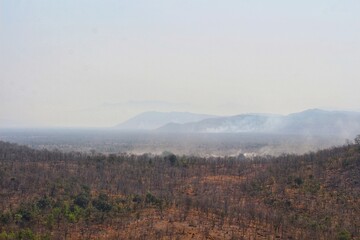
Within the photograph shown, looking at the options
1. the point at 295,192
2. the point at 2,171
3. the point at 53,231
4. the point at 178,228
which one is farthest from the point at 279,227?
the point at 2,171

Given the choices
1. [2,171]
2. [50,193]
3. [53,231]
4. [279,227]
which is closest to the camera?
[53,231]

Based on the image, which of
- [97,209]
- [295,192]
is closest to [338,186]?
[295,192]

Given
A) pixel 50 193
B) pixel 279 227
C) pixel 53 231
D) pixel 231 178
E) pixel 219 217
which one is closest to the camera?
pixel 53 231

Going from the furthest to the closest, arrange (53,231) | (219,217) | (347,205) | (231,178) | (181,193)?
(231,178)
(181,193)
(347,205)
(219,217)
(53,231)

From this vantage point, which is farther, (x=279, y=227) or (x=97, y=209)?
(x=97, y=209)

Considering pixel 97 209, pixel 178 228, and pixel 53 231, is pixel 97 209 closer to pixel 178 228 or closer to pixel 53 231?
pixel 53 231

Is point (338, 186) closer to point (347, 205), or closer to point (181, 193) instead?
point (347, 205)
